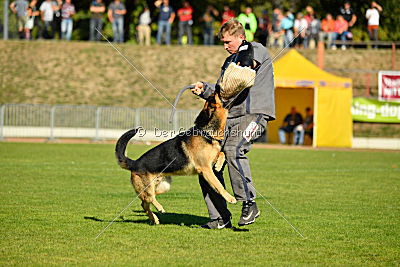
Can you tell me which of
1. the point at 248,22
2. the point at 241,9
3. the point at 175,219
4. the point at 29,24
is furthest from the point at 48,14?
the point at 175,219

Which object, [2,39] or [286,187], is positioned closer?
[286,187]

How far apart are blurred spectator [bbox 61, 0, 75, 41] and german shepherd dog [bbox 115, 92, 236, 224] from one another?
23.7m

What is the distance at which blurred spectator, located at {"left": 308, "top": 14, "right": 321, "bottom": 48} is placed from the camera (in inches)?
1153

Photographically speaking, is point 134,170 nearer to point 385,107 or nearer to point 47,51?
point 385,107

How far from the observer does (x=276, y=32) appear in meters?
29.9

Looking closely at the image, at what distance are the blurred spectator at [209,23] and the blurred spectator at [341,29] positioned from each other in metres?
6.45

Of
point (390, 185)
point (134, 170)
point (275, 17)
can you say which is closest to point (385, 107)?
point (275, 17)

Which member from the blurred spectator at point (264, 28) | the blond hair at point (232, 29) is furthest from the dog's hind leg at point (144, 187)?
the blurred spectator at point (264, 28)

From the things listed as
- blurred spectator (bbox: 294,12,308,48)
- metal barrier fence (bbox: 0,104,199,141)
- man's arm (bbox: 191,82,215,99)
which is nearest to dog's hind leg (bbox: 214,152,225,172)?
man's arm (bbox: 191,82,215,99)

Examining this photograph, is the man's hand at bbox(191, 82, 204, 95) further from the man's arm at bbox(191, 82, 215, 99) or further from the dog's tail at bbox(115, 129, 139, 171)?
the dog's tail at bbox(115, 129, 139, 171)

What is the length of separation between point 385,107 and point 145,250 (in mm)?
22952

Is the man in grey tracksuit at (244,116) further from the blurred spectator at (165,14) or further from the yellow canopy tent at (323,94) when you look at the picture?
the blurred spectator at (165,14)

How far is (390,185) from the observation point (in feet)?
40.9

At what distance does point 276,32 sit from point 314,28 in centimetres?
187
